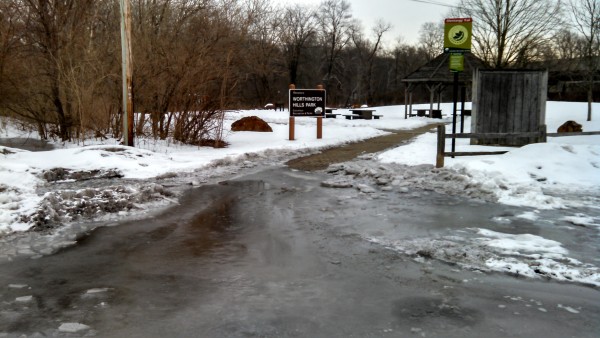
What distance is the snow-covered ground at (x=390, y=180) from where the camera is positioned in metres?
6.18

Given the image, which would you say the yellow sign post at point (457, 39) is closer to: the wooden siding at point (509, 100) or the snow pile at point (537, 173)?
the wooden siding at point (509, 100)

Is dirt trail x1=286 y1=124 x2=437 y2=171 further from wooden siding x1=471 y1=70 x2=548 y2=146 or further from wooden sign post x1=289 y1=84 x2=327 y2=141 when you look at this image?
wooden siding x1=471 y1=70 x2=548 y2=146

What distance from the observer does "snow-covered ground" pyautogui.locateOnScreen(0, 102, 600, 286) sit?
618 cm

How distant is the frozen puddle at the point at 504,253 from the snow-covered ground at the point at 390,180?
0.01 meters

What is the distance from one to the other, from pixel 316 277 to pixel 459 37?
10.0 meters

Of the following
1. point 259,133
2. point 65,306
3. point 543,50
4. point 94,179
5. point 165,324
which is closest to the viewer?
point 165,324

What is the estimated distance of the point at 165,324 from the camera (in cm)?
396

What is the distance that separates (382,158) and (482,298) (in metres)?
9.66

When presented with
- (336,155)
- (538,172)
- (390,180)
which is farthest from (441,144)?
Answer: (336,155)

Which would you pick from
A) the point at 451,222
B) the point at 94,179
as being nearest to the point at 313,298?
the point at 451,222

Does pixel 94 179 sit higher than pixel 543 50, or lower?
lower

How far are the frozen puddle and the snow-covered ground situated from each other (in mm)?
12

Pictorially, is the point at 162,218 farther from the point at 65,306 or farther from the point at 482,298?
the point at 482,298

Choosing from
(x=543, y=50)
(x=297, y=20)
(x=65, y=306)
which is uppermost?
(x=297, y=20)
